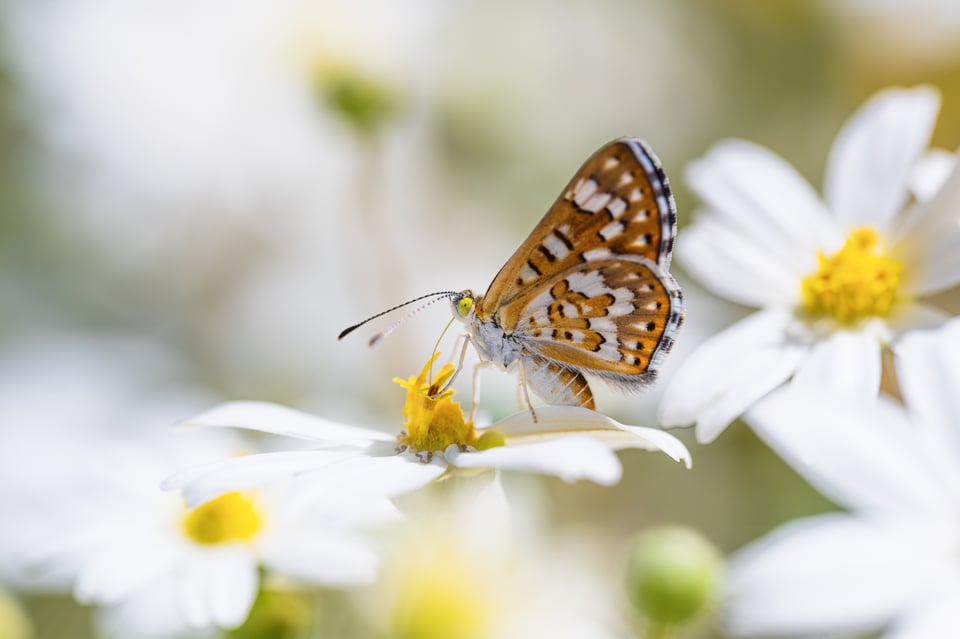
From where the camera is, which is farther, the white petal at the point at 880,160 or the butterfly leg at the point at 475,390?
the white petal at the point at 880,160

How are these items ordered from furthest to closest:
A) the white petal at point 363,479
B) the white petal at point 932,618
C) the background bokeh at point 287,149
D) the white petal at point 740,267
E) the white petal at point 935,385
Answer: the background bokeh at point 287,149, the white petal at point 740,267, the white petal at point 363,479, the white petal at point 935,385, the white petal at point 932,618

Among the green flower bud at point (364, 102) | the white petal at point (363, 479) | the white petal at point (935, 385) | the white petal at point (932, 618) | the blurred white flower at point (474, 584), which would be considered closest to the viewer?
the white petal at point (932, 618)

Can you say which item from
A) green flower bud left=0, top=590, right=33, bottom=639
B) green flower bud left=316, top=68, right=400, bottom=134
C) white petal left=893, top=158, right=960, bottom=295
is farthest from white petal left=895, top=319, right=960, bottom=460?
green flower bud left=316, top=68, right=400, bottom=134

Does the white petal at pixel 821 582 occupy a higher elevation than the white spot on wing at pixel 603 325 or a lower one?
lower

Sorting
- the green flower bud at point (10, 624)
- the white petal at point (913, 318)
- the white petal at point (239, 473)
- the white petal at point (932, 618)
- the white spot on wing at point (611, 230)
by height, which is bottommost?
the white petal at point (932, 618)

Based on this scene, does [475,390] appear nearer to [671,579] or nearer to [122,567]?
[671,579]

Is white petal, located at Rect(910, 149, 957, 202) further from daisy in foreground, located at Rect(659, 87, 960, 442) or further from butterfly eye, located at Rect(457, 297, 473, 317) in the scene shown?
butterfly eye, located at Rect(457, 297, 473, 317)

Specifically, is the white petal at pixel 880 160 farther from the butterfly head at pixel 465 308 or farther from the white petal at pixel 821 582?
the white petal at pixel 821 582

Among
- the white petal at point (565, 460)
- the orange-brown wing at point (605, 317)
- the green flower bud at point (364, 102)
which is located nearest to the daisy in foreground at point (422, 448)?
the white petal at point (565, 460)

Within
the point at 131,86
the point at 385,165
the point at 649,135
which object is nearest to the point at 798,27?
the point at 649,135
